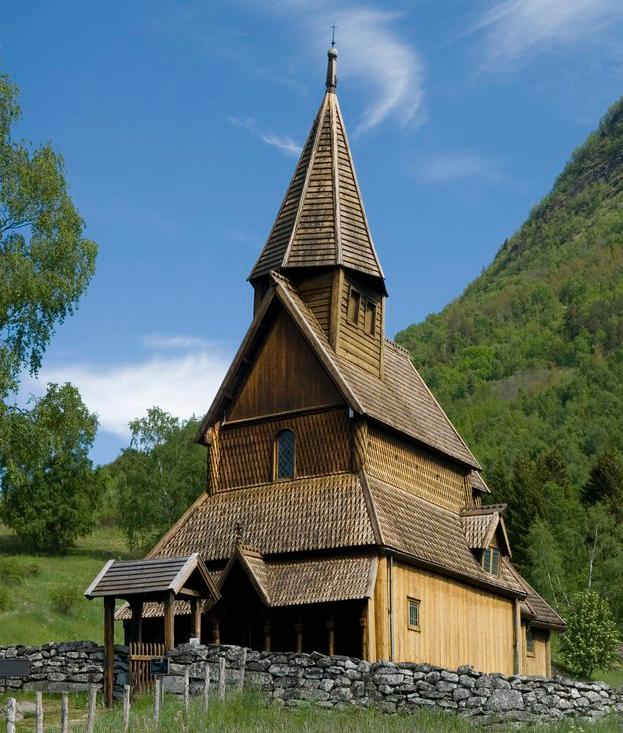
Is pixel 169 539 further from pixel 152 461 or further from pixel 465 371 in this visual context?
pixel 465 371

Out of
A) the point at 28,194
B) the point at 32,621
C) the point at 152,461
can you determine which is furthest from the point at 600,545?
the point at 28,194

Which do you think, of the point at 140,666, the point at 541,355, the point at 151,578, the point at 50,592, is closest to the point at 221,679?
the point at 140,666

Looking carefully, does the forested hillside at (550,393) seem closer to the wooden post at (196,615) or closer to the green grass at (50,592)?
the green grass at (50,592)

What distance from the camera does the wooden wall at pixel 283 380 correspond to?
32.3m

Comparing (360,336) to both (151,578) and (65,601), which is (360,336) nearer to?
(151,578)

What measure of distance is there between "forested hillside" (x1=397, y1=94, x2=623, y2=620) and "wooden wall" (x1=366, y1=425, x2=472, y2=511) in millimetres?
22801

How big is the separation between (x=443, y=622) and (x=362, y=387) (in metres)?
6.58

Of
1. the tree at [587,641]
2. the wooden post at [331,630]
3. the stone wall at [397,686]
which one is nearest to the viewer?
the stone wall at [397,686]

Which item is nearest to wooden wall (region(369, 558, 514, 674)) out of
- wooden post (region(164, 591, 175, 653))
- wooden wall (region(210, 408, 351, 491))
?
wooden wall (region(210, 408, 351, 491))

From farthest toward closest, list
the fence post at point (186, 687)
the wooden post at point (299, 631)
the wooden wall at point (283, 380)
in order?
the wooden wall at point (283, 380) → the wooden post at point (299, 631) → the fence post at point (186, 687)

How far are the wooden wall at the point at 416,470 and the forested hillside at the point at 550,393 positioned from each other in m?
22.8

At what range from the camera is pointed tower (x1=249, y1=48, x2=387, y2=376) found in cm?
3366

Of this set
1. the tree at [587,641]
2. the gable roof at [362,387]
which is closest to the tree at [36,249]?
the gable roof at [362,387]

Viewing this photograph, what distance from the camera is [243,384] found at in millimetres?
33656
